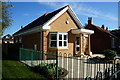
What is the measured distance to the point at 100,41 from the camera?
25578 mm

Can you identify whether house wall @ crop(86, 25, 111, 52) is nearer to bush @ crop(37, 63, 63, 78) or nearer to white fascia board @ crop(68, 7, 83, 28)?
white fascia board @ crop(68, 7, 83, 28)

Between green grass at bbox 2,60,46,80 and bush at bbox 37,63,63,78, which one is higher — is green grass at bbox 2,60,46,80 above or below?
below

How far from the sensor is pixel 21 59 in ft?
40.4

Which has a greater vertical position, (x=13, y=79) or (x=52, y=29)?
(x=52, y=29)

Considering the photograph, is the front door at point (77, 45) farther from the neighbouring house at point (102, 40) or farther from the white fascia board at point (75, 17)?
the neighbouring house at point (102, 40)

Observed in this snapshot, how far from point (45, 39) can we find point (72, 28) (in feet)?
12.8

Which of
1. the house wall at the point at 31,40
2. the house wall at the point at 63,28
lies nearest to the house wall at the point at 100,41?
the house wall at the point at 63,28

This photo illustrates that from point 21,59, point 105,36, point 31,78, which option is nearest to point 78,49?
point 21,59

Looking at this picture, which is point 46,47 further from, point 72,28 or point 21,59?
point 72,28

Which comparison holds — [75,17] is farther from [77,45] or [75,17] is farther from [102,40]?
[102,40]

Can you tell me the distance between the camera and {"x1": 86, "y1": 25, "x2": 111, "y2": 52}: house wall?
81.6 ft

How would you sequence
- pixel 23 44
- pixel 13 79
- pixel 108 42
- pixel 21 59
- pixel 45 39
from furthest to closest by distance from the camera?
pixel 108 42 → pixel 23 44 → pixel 45 39 → pixel 21 59 → pixel 13 79

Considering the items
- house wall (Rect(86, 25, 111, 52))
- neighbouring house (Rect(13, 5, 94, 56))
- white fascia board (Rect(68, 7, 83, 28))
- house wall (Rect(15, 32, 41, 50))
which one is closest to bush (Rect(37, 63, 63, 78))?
neighbouring house (Rect(13, 5, 94, 56))

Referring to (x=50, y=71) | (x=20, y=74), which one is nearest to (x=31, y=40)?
(x=20, y=74)
